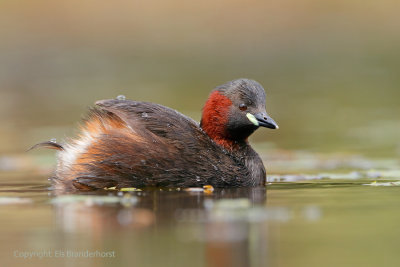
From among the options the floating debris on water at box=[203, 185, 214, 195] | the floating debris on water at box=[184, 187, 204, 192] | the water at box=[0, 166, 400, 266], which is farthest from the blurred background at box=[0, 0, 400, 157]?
the water at box=[0, 166, 400, 266]

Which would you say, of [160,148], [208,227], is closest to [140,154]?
[160,148]

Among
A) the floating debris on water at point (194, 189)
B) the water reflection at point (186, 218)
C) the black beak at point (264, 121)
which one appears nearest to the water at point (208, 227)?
the water reflection at point (186, 218)

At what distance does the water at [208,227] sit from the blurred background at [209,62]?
468cm

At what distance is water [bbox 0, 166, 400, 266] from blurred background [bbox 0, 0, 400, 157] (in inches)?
184

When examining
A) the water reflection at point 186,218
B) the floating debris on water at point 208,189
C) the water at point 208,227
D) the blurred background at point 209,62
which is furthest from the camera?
the blurred background at point 209,62

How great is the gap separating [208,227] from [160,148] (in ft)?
8.06

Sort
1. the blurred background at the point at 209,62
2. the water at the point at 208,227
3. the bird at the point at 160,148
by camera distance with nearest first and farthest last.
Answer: the water at the point at 208,227 < the bird at the point at 160,148 < the blurred background at the point at 209,62

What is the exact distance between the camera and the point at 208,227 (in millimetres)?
7883

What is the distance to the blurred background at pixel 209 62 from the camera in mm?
17422

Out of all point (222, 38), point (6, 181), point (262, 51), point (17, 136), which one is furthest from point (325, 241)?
point (222, 38)

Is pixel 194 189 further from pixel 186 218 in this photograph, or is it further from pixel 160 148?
pixel 186 218

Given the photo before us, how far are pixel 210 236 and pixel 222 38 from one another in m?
24.5

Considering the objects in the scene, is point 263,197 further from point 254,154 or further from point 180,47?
point 180,47

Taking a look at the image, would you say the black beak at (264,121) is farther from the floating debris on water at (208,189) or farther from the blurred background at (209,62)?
the blurred background at (209,62)
